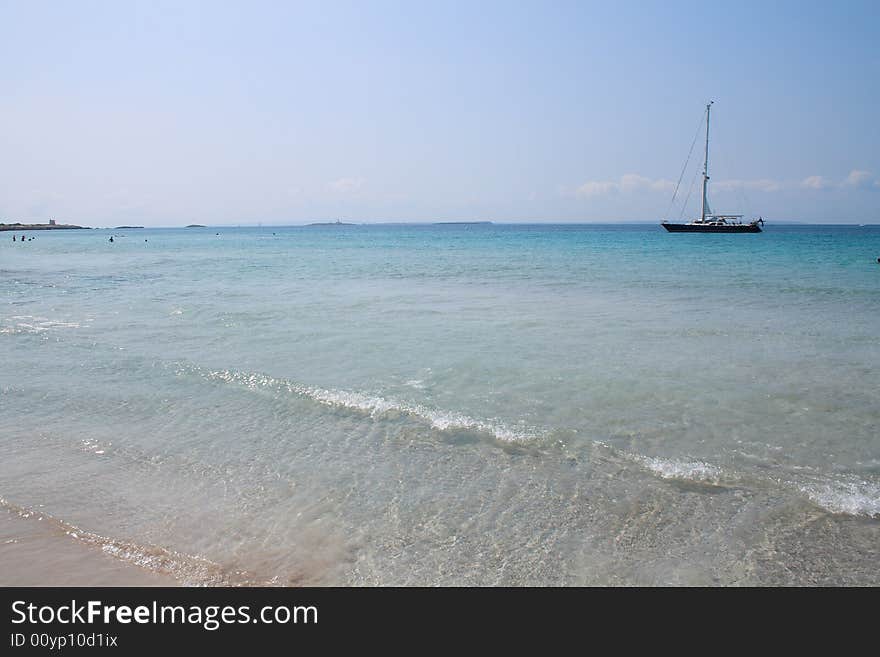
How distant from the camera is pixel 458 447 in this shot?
23.2 feet

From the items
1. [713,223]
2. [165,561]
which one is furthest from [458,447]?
[713,223]

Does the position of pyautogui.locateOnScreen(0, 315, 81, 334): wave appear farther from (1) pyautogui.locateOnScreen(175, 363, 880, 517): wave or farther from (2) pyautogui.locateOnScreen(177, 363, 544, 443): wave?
(2) pyautogui.locateOnScreen(177, 363, 544, 443): wave

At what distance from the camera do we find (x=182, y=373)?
10750mm

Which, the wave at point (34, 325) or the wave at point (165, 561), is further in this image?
the wave at point (34, 325)

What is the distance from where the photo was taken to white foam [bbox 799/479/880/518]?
5.42 metres

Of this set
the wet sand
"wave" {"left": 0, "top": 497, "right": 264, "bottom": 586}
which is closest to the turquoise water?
"wave" {"left": 0, "top": 497, "right": 264, "bottom": 586}

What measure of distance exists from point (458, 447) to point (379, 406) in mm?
1897

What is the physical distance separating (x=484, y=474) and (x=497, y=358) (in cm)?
540

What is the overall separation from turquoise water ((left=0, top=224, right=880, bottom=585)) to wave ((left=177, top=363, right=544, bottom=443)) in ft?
0.14

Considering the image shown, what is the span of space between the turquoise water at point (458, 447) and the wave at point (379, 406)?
0.14 feet

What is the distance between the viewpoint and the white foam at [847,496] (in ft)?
17.8

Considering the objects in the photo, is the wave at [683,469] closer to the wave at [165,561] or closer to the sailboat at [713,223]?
the wave at [165,561]

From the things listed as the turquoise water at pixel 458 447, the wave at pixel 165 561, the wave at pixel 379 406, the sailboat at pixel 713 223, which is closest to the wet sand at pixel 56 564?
the wave at pixel 165 561
